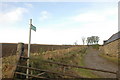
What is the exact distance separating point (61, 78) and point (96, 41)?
4439 inches

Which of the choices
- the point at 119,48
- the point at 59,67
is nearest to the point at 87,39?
the point at 119,48

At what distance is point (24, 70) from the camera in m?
6.89

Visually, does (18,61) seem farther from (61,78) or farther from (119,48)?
(119,48)

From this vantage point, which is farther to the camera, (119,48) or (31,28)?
(119,48)

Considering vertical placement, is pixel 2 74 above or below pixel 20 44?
below

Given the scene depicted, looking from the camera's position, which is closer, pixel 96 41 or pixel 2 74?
pixel 2 74

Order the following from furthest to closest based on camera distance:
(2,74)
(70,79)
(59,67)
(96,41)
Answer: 1. (96,41)
2. (59,67)
3. (70,79)
4. (2,74)

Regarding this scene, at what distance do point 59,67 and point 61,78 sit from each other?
6.25ft

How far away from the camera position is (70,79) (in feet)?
23.4

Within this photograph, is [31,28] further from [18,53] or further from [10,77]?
[10,77]

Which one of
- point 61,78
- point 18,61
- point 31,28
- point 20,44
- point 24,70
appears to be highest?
point 31,28

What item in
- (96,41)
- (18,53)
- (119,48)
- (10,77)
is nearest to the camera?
(10,77)

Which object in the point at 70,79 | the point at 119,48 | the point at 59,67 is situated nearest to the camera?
the point at 70,79

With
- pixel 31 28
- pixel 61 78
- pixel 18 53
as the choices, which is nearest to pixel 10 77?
pixel 18 53
